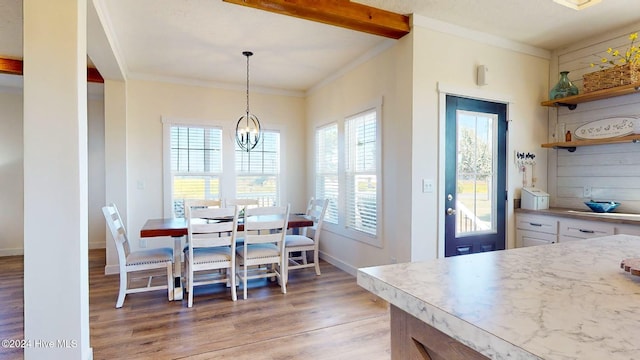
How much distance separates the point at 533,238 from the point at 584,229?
1.83 ft

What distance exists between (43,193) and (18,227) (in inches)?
186

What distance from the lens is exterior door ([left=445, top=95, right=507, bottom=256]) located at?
333cm

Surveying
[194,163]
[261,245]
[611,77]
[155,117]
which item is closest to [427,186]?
[261,245]

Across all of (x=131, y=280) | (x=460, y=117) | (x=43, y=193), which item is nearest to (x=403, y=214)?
(x=460, y=117)

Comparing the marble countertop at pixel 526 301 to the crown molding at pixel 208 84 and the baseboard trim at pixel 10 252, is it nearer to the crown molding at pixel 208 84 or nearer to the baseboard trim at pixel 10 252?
the crown molding at pixel 208 84

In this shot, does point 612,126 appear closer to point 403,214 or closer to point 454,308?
point 403,214

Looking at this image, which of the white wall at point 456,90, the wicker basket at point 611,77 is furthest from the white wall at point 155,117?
the wicker basket at point 611,77

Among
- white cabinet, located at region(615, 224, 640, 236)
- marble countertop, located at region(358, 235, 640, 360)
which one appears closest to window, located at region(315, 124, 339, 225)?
white cabinet, located at region(615, 224, 640, 236)

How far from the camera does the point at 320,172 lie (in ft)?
17.1

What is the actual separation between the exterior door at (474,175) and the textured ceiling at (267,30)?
81cm

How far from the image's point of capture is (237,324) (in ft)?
9.19

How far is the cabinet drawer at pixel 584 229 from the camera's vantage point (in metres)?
2.88

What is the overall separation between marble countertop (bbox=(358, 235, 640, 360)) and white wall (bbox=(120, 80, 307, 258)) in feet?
14.8

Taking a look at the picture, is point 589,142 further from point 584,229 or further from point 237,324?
point 237,324
